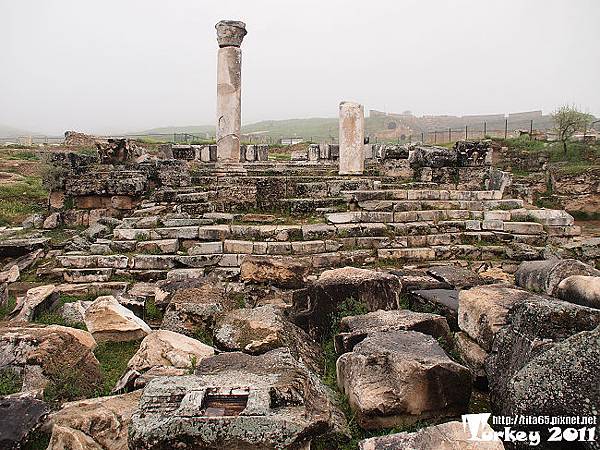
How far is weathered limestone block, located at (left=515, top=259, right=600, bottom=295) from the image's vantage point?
236 inches

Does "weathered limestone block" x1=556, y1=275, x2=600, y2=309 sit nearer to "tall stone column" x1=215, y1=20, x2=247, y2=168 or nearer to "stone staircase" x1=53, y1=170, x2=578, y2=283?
"stone staircase" x1=53, y1=170, x2=578, y2=283

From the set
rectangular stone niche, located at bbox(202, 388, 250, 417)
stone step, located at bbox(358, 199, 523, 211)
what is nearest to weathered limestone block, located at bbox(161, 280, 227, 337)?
rectangular stone niche, located at bbox(202, 388, 250, 417)

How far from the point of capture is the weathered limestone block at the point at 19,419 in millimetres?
3271

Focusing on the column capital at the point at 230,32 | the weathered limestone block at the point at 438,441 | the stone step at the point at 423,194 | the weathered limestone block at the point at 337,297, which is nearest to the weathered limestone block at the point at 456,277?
the weathered limestone block at the point at 337,297

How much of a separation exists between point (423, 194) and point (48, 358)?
8836mm

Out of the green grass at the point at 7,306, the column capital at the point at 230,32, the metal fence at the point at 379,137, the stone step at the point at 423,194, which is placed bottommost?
the green grass at the point at 7,306

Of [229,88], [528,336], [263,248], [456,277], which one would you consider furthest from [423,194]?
[229,88]

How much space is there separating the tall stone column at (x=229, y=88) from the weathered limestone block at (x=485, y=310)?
1233 cm

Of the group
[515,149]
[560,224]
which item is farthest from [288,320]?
[515,149]

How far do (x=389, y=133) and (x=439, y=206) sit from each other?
192 ft

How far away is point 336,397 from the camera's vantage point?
4.09 meters

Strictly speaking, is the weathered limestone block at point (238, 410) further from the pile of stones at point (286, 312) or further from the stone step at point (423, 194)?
the stone step at point (423, 194)

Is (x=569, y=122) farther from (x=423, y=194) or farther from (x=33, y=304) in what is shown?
(x=33, y=304)

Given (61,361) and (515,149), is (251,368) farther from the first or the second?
(515,149)
